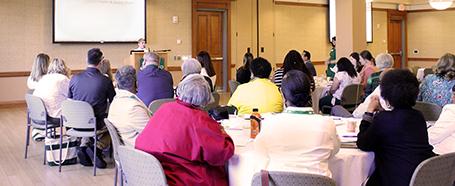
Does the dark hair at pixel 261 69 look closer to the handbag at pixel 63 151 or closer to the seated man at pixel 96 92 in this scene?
the seated man at pixel 96 92

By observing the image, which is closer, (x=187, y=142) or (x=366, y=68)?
(x=187, y=142)

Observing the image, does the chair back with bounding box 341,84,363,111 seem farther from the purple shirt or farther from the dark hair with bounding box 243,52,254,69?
the purple shirt

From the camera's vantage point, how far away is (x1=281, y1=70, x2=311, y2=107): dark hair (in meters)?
2.71

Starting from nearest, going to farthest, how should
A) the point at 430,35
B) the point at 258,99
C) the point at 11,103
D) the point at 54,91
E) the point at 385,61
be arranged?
the point at 258,99, the point at 54,91, the point at 385,61, the point at 11,103, the point at 430,35

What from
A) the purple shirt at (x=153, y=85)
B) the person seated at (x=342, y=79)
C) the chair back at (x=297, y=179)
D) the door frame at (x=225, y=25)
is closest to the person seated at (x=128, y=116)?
the purple shirt at (x=153, y=85)

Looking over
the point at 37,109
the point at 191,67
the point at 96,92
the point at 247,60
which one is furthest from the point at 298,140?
the point at 247,60

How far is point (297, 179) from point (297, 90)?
543 millimetres

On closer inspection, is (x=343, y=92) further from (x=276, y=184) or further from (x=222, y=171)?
(x=276, y=184)

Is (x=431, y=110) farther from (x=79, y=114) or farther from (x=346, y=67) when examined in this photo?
(x=79, y=114)

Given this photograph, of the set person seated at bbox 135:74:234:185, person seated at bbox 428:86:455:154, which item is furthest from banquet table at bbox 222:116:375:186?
person seated at bbox 428:86:455:154

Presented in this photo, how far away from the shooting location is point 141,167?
109 inches

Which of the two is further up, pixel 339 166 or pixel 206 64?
pixel 206 64

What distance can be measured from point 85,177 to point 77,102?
2.61 feet

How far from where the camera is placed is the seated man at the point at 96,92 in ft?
18.3
